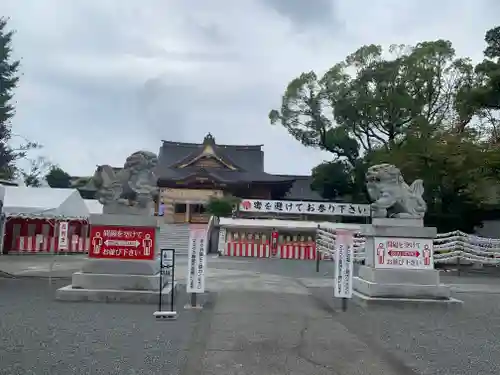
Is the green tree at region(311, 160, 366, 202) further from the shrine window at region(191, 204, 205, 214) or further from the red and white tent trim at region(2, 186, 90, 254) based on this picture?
the red and white tent trim at region(2, 186, 90, 254)

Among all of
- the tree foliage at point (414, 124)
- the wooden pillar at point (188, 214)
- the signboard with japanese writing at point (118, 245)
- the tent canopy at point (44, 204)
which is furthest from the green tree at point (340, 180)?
the signboard with japanese writing at point (118, 245)

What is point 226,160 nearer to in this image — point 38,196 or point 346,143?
point 346,143

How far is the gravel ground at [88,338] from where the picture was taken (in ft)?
15.6

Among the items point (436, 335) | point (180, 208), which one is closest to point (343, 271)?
point (436, 335)

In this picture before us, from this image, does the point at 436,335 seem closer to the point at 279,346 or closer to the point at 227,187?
the point at 279,346

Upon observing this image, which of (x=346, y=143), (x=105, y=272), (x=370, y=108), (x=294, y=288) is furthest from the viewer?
(x=346, y=143)

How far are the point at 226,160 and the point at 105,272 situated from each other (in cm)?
3231

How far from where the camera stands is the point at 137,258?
9.29 m

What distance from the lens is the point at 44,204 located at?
70.1ft

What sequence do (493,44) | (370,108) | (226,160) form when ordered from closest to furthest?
(493,44) → (370,108) → (226,160)

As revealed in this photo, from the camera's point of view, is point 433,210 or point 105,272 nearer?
point 105,272

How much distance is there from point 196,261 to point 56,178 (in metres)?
41.0

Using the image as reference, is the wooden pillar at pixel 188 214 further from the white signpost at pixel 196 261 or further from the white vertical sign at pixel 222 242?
the white signpost at pixel 196 261

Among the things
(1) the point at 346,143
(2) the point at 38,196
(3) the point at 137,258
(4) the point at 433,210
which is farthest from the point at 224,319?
(1) the point at 346,143
